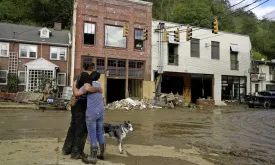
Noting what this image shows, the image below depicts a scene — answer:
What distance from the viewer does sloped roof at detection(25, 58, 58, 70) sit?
2980 cm

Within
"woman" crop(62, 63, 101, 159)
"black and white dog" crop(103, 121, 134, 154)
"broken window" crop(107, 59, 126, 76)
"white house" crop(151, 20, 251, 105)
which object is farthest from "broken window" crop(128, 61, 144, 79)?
"woman" crop(62, 63, 101, 159)

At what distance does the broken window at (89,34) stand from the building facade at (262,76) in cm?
2191

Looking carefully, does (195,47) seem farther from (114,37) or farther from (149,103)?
(149,103)

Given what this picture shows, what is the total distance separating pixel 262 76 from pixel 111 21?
73.1 feet

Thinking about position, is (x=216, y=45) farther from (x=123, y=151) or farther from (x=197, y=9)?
(x=123, y=151)

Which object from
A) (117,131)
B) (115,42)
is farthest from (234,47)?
(117,131)

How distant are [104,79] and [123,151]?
72.8ft

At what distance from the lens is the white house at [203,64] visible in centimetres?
3303

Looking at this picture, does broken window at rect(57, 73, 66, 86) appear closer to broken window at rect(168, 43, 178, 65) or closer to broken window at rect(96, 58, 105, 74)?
broken window at rect(96, 58, 105, 74)

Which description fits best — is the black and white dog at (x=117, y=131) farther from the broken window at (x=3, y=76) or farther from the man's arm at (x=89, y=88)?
the broken window at (x=3, y=76)

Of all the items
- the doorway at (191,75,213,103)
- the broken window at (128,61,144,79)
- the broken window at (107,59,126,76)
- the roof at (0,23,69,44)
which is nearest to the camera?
the broken window at (107,59,126,76)

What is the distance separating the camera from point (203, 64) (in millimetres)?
35812

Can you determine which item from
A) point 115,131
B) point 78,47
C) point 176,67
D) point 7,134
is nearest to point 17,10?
point 78,47

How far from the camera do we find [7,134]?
1045cm
